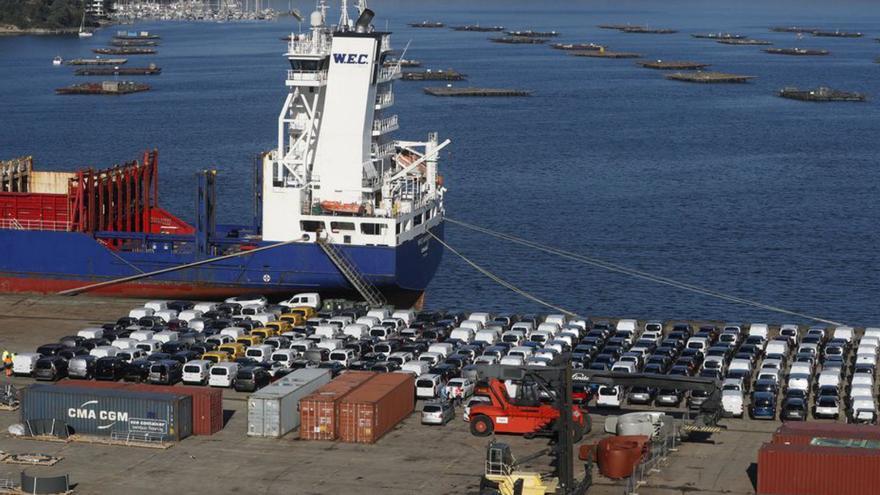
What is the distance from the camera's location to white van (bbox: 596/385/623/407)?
127 ft

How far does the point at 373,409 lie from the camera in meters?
36.1

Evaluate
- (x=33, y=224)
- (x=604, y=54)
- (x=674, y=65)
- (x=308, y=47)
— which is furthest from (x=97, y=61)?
(x=308, y=47)

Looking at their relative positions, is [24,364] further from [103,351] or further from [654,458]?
[654,458]

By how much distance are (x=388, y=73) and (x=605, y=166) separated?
43.6 metres

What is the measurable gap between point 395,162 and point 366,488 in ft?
87.8

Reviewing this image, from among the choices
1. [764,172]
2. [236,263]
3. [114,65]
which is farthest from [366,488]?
[114,65]


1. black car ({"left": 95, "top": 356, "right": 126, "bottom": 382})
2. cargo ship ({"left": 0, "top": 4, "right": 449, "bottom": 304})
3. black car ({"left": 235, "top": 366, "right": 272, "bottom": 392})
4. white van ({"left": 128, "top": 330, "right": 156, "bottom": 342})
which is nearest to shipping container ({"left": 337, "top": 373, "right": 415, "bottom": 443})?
black car ({"left": 235, "top": 366, "right": 272, "bottom": 392})

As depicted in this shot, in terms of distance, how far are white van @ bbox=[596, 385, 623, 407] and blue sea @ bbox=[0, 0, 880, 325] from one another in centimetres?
2112

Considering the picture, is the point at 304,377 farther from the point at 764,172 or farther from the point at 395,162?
the point at 764,172

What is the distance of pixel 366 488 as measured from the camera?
32.6 metres

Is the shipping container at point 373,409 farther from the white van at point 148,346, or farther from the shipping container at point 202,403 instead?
the white van at point 148,346

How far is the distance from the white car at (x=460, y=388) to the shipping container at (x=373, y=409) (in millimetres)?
1253

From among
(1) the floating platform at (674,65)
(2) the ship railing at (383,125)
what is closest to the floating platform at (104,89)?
(1) the floating platform at (674,65)

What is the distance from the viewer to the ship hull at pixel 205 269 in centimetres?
5312
